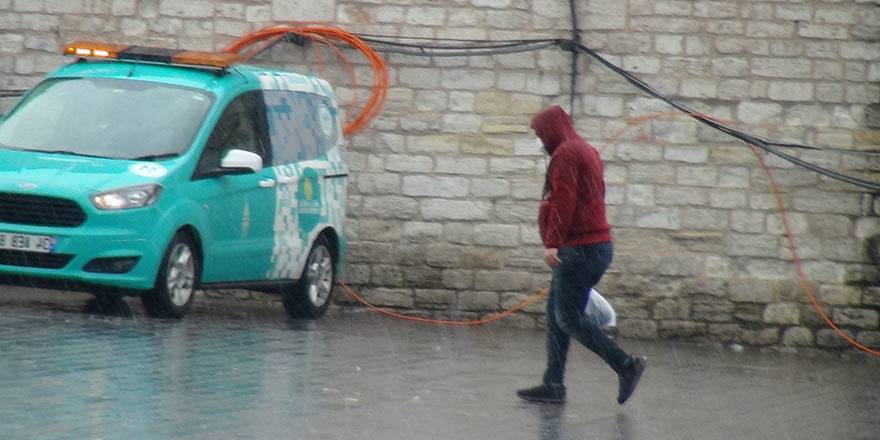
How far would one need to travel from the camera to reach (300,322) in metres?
13.8

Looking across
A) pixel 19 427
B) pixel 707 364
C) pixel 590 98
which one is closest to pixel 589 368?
pixel 707 364

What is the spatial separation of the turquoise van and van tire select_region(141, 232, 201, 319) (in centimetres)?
1

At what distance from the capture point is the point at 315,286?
46.7 ft

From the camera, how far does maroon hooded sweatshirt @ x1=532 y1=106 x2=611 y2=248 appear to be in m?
9.18

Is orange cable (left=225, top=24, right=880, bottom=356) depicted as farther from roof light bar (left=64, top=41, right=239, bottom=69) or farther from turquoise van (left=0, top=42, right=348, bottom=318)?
roof light bar (left=64, top=41, right=239, bottom=69)

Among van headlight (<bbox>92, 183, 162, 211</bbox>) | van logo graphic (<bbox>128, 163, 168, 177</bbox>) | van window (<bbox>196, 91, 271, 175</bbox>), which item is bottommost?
van headlight (<bbox>92, 183, 162, 211</bbox>)

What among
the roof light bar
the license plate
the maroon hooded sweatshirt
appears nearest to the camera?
the maroon hooded sweatshirt

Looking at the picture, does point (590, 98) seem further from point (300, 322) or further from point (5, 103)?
point (5, 103)

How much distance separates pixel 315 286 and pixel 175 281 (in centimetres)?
233

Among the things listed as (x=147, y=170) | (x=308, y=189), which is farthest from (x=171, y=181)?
(x=308, y=189)

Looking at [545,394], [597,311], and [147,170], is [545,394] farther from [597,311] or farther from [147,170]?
[147,170]

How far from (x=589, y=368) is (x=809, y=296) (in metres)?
3.88

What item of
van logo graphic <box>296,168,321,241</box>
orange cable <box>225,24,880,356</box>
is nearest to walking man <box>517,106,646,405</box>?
van logo graphic <box>296,168,321,241</box>

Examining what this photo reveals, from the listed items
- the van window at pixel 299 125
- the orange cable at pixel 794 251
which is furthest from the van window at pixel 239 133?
the orange cable at pixel 794 251
